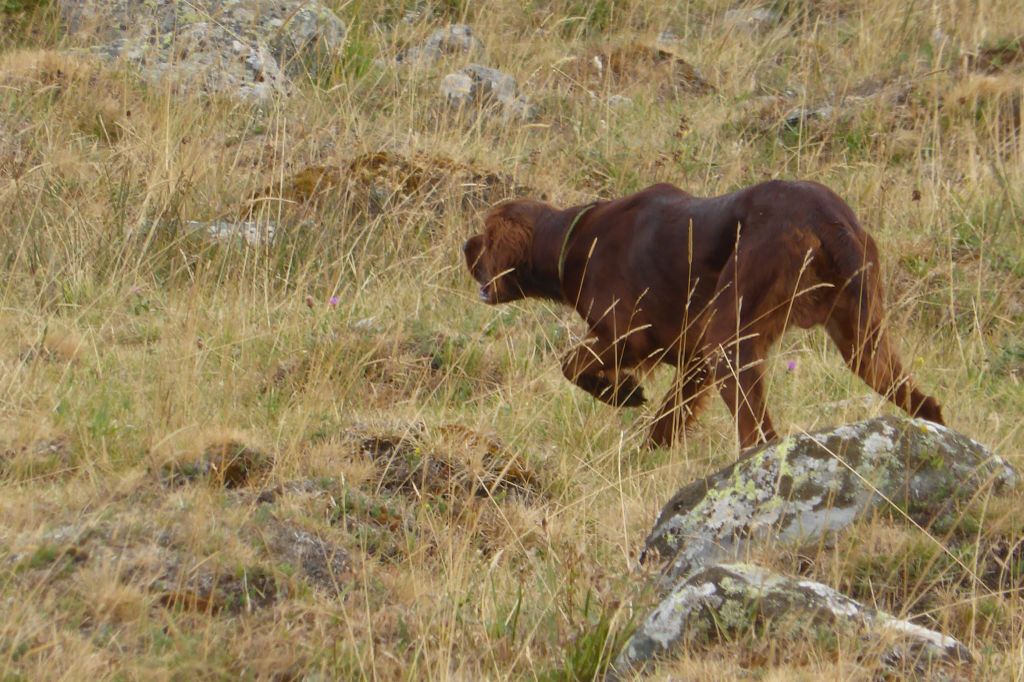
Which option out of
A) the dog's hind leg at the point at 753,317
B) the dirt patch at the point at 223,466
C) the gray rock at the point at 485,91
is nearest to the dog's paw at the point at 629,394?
the dog's hind leg at the point at 753,317

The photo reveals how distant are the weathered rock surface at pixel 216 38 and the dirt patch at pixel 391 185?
101 centimetres

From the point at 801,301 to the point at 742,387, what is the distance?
0.30 m

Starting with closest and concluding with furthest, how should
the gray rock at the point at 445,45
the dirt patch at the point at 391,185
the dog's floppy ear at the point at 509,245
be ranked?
the dog's floppy ear at the point at 509,245 → the dirt patch at the point at 391,185 → the gray rock at the point at 445,45

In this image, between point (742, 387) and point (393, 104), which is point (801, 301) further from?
point (393, 104)

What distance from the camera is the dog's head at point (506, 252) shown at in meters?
5.10

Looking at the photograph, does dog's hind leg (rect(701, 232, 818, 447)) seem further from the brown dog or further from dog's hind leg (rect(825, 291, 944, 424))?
dog's hind leg (rect(825, 291, 944, 424))

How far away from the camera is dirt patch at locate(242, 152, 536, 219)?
6.36 meters

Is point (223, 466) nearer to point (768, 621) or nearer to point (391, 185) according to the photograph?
point (768, 621)

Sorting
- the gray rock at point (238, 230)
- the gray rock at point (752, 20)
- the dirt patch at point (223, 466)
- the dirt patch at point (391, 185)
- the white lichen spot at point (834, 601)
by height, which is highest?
the white lichen spot at point (834, 601)

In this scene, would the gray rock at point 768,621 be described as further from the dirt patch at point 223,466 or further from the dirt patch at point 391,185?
the dirt patch at point 391,185

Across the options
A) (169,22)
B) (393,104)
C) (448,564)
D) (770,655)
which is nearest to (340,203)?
(393,104)

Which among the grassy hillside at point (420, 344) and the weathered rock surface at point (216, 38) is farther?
the weathered rock surface at point (216, 38)

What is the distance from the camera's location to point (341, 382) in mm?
Answer: 4723

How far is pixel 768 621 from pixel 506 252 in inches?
103
